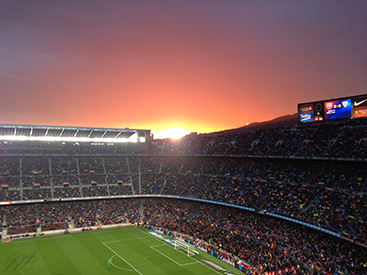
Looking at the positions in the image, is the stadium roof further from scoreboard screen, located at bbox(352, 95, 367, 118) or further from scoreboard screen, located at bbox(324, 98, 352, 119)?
scoreboard screen, located at bbox(352, 95, 367, 118)

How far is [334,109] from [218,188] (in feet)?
76.8

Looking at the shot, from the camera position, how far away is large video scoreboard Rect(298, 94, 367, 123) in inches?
1628

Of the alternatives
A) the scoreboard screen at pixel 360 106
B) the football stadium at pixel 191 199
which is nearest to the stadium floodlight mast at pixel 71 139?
the football stadium at pixel 191 199

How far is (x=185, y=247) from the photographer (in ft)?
145

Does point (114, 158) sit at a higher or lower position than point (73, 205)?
higher

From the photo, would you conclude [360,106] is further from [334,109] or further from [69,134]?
[69,134]

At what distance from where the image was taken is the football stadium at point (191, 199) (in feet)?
121

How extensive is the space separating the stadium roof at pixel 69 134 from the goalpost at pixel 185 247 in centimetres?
3676

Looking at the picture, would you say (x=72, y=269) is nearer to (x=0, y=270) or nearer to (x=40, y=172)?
(x=0, y=270)

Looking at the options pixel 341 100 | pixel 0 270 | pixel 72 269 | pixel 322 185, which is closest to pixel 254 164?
pixel 322 185

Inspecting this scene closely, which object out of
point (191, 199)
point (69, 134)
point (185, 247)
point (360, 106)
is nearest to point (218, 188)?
point (191, 199)

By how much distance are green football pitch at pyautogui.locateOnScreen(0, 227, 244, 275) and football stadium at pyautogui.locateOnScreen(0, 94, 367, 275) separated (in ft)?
0.51

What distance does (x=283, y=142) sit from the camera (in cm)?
5191

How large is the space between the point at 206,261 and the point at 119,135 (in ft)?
151
